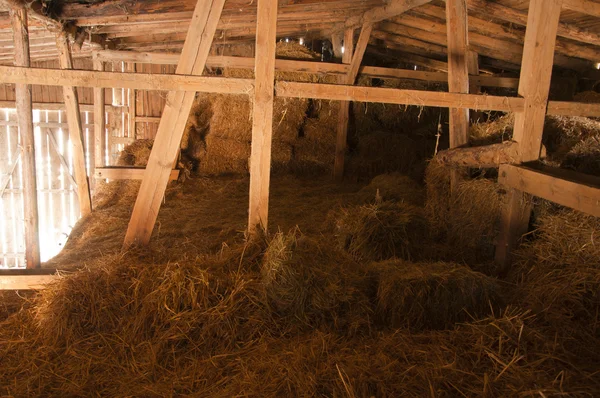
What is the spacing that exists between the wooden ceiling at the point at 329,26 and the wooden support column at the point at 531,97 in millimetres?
1564

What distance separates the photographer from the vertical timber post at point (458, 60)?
4906mm

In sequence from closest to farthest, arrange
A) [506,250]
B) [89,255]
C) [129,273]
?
1. [129,273]
2. [506,250]
3. [89,255]

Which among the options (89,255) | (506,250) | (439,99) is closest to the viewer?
(439,99)

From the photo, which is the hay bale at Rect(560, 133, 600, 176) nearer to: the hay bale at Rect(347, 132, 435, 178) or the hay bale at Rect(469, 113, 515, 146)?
the hay bale at Rect(469, 113, 515, 146)

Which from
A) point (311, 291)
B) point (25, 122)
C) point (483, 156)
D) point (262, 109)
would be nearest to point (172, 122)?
point (262, 109)

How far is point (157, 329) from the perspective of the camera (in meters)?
3.16

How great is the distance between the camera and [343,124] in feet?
27.9

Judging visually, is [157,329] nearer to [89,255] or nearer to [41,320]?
[41,320]

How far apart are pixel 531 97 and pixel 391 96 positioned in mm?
1380

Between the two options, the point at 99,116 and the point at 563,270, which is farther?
the point at 99,116

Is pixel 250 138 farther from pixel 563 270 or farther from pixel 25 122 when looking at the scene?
pixel 563 270

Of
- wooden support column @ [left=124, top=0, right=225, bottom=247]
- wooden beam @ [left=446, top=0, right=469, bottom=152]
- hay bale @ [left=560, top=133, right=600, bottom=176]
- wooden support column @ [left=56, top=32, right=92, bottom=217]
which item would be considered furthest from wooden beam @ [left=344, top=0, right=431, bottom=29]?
wooden support column @ [left=56, top=32, right=92, bottom=217]

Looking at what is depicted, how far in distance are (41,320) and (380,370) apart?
2.46m

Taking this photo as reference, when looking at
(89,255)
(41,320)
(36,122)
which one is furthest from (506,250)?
(36,122)
